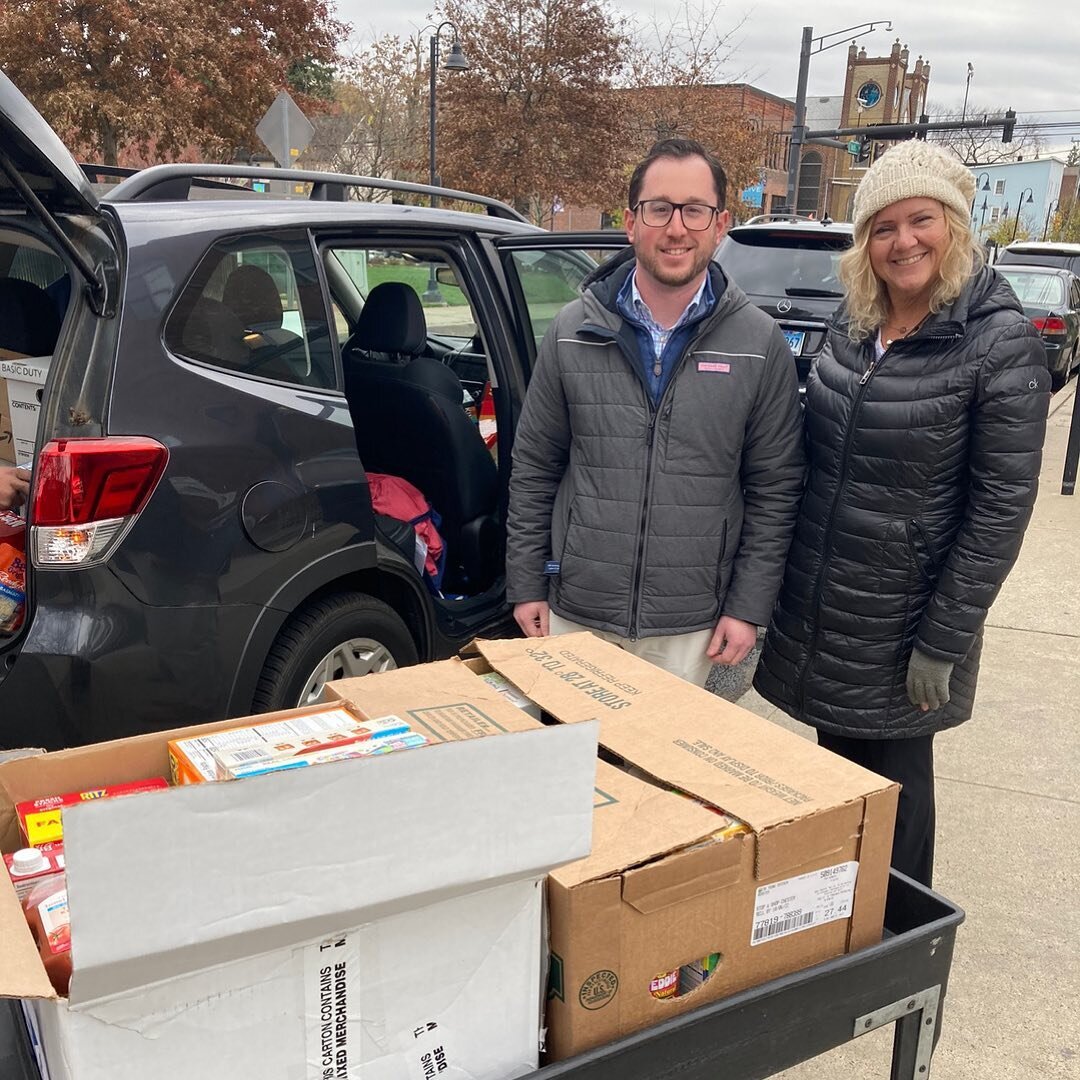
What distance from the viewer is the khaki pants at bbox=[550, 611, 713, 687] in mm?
2600

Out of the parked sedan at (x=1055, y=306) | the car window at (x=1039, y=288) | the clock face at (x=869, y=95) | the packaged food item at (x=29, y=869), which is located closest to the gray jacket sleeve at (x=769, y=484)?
the packaged food item at (x=29, y=869)

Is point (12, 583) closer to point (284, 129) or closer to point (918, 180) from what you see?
point (918, 180)

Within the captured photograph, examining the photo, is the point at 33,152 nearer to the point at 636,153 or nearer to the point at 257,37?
the point at 257,37

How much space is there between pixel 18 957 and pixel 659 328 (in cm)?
190

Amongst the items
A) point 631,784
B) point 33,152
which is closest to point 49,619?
point 33,152

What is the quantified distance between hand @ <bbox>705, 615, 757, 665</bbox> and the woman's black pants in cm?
32

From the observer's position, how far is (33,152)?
6.51ft

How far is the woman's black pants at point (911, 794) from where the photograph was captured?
8.21 feet

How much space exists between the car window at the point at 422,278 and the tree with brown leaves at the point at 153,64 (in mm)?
14618

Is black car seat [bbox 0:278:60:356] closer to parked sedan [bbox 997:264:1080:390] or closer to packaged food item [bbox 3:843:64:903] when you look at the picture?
packaged food item [bbox 3:843:64:903]

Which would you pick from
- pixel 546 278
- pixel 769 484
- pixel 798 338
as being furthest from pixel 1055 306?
pixel 769 484

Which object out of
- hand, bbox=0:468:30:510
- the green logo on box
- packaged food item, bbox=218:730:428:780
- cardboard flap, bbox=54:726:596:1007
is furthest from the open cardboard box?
hand, bbox=0:468:30:510

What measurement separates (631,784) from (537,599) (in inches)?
49.2

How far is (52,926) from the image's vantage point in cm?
111
